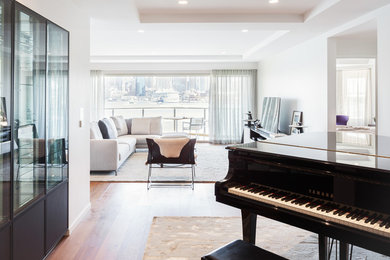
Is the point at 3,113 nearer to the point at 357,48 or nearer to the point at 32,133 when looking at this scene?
the point at 32,133

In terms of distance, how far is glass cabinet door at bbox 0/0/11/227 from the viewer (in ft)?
6.00

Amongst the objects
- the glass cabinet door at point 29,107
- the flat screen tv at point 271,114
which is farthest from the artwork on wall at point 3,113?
the flat screen tv at point 271,114

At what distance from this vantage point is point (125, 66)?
9.40m

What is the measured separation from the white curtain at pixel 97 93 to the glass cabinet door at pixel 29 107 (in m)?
7.07

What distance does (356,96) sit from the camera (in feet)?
29.2

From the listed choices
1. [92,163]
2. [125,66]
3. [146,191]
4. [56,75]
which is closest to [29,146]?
[56,75]

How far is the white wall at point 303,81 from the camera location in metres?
5.19

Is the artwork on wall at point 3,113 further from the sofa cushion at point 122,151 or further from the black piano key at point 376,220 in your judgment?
the sofa cushion at point 122,151

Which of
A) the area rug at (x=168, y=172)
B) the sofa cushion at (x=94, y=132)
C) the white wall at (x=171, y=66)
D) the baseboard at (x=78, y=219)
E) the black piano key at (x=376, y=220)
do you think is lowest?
the baseboard at (x=78, y=219)

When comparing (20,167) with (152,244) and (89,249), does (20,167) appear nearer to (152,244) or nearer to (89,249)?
(89,249)

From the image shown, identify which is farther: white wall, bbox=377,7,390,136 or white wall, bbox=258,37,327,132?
white wall, bbox=258,37,327,132

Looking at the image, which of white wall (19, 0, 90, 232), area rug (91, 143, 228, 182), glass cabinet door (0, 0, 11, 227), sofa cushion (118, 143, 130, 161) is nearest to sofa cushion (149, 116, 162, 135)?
area rug (91, 143, 228, 182)

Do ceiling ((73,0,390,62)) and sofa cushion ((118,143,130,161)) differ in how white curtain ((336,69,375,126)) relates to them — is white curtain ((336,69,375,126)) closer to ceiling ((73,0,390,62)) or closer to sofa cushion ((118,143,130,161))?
ceiling ((73,0,390,62))

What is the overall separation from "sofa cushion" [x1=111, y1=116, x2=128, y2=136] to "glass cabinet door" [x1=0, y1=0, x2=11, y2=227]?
6.28m
